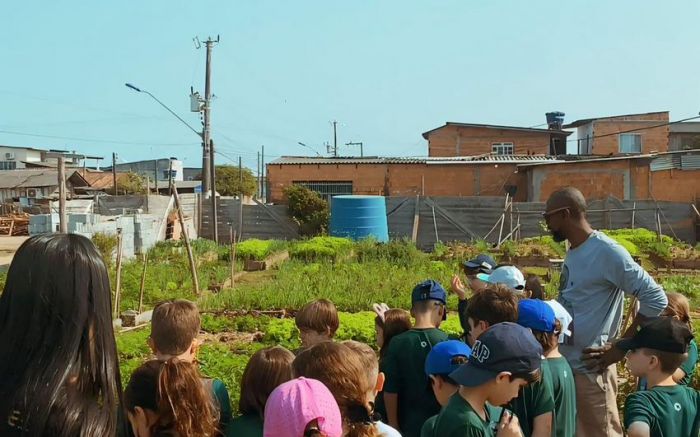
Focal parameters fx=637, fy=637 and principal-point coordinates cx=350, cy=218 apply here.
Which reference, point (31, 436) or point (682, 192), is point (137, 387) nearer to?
point (31, 436)

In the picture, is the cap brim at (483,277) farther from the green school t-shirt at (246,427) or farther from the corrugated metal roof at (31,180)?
the corrugated metal roof at (31,180)

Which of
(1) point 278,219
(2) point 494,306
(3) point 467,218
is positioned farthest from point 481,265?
(1) point 278,219

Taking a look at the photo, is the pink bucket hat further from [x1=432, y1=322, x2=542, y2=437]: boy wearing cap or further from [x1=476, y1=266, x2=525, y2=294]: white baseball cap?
[x1=476, y1=266, x2=525, y2=294]: white baseball cap

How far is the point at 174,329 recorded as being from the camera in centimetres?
320

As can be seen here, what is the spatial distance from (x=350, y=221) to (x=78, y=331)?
19.2 meters

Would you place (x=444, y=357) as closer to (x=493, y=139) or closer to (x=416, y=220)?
(x=416, y=220)

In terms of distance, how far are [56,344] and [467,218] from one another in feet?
70.2

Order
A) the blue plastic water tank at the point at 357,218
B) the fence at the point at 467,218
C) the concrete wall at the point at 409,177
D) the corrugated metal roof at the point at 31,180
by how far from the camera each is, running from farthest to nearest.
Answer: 1. the corrugated metal roof at the point at 31,180
2. the concrete wall at the point at 409,177
3. the fence at the point at 467,218
4. the blue plastic water tank at the point at 357,218

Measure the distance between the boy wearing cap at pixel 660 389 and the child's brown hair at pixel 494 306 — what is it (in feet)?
1.95

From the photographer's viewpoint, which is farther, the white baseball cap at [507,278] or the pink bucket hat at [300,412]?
the white baseball cap at [507,278]

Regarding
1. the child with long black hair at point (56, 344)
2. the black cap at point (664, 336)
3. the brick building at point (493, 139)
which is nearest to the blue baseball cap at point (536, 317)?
the black cap at point (664, 336)

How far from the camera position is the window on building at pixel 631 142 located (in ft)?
120

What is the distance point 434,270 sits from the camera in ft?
47.3

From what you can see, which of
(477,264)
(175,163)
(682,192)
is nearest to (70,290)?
(477,264)
